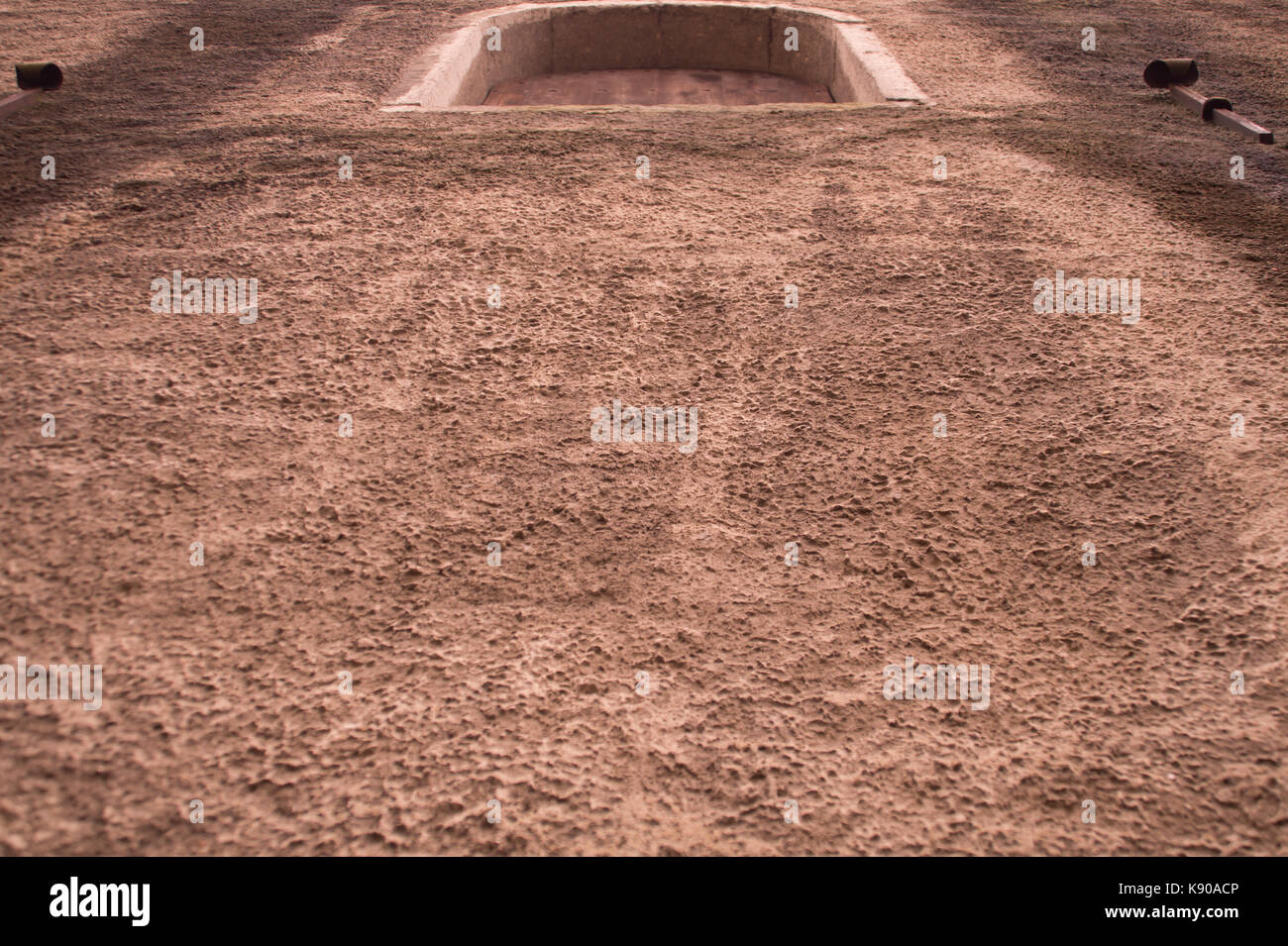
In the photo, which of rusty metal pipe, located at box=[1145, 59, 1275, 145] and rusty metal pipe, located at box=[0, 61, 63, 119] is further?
rusty metal pipe, located at box=[0, 61, 63, 119]

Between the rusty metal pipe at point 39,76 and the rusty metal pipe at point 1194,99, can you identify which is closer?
the rusty metal pipe at point 1194,99

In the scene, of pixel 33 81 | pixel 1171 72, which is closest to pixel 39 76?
pixel 33 81

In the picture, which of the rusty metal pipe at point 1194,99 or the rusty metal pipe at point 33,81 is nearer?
the rusty metal pipe at point 1194,99

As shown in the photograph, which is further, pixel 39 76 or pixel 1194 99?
pixel 39 76

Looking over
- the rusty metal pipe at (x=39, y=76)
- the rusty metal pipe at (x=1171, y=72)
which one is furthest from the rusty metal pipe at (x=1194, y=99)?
the rusty metal pipe at (x=39, y=76)

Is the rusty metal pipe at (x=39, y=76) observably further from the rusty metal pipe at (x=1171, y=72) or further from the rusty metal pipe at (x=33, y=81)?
the rusty metal pipe at (x=1171, y=72)

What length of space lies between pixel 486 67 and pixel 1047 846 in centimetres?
460

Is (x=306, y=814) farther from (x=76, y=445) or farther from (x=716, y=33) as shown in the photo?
(x=716, y=33)

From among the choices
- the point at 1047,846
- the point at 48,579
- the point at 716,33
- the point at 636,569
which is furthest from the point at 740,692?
the point at 716,33

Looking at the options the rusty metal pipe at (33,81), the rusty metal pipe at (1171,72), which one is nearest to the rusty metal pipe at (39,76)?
the rusty metal pipe at (33,81)

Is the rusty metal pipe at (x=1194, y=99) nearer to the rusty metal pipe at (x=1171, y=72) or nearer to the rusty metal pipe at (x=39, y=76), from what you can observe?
the rusty metal pipe at (x=1171, y=72)

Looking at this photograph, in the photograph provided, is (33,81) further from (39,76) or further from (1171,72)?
(1171,72)

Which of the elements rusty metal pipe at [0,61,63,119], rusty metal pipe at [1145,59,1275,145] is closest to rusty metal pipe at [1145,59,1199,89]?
rusty metal pipe at [1145,59,1275,145]

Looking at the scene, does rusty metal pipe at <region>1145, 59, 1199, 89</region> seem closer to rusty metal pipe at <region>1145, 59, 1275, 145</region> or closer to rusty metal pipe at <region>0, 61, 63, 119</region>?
rusty metal pipe at <region>1145, 59, 1275, 145</region>
